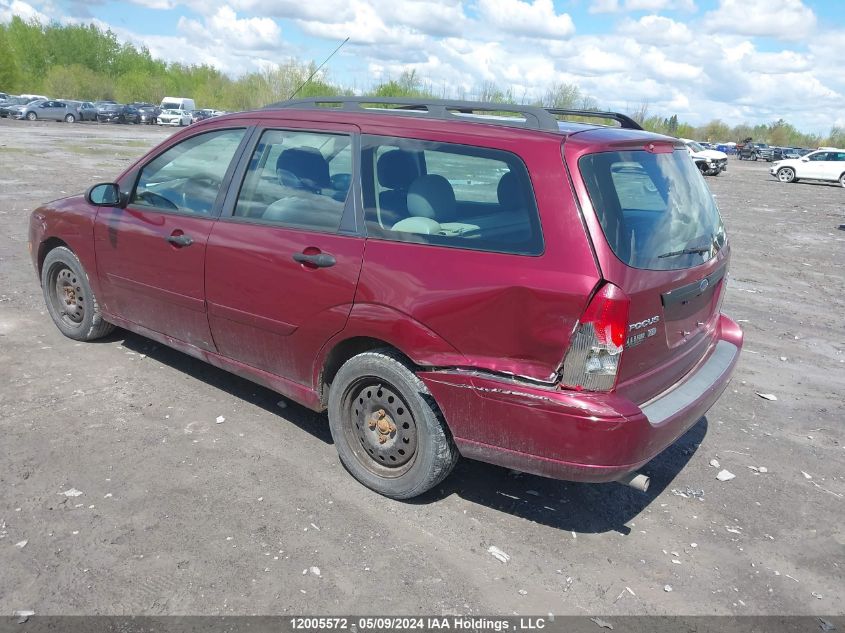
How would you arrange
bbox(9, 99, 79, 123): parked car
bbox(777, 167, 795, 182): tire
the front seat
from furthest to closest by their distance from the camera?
bbox(9, 99, 79, 123): parked car → bbox(777, 167, 795, 182): tire → the front seat

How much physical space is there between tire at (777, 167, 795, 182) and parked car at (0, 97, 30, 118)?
49992mm

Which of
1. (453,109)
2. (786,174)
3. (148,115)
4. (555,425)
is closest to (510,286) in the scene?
(555,425)

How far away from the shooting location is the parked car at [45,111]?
165 ft

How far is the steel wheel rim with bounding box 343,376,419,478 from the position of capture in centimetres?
365

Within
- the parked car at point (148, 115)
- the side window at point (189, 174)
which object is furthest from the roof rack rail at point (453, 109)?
the parked car at point (148, 115)

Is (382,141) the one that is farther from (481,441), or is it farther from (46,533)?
(46,533)

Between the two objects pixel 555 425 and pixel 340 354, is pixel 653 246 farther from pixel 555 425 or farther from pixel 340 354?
pixel 340 354

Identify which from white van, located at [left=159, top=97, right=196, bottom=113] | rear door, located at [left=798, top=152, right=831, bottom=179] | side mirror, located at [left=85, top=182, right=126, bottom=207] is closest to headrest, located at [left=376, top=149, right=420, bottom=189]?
side mirror, located at [left=85, top=182, right=126, bottom=207]

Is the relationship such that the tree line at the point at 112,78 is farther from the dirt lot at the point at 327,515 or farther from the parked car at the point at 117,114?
the dirt lot at the point at 327,515

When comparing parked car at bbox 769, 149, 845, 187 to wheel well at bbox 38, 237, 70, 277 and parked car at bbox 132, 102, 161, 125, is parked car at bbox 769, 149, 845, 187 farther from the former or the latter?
parked car at bbox 132, 102, 161, 125

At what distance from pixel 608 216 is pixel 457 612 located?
1813 mm

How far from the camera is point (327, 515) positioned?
357cm

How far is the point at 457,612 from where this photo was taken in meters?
2.93

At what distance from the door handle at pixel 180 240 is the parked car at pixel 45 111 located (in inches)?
2151
